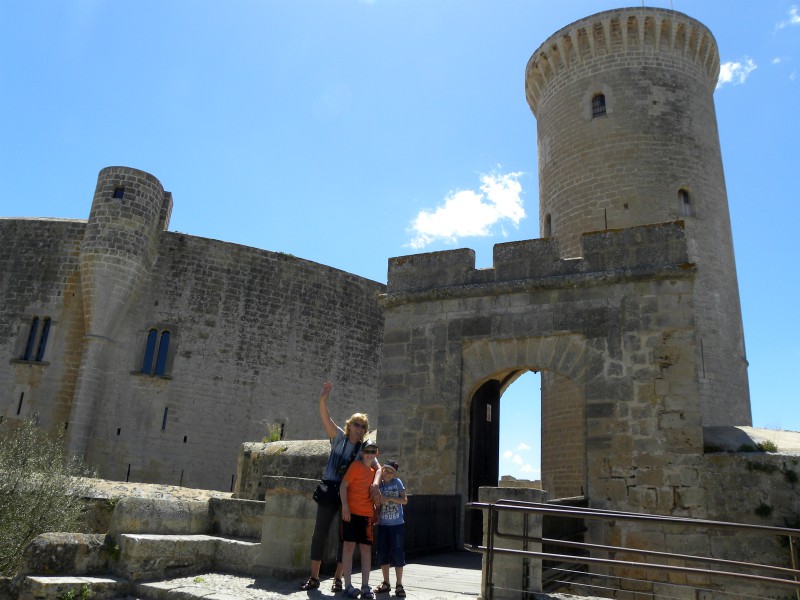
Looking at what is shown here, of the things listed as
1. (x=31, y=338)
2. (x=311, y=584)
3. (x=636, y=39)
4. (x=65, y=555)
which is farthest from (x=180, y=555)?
(x=636, y=39)

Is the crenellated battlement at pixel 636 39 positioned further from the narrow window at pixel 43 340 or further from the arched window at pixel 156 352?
the narrow window at pixel 43 340

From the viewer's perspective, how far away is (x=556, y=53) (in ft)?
58.4

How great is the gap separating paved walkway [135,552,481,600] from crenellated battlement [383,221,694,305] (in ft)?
14.2

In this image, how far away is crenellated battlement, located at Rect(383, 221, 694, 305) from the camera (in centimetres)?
841

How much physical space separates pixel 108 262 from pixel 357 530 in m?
13.5

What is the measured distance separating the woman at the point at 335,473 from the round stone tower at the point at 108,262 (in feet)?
40.4

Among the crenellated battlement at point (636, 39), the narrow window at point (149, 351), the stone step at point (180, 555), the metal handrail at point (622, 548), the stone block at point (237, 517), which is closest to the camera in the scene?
the metal handrail at point (622, 548)

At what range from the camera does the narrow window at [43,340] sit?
16312 mm

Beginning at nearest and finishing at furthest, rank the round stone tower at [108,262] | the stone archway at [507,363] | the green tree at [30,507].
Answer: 1. the green tree at [30,507]
2. the stone archway at [507,363]
3. the round stone tower at [108,262]

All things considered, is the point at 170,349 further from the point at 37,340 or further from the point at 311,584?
the point at 311,584

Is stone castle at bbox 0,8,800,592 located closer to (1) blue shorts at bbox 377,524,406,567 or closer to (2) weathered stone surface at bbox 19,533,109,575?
(1) blue shorts at bbox 377,524,406,567

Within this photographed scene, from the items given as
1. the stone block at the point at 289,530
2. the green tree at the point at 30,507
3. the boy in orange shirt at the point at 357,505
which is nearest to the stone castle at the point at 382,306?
the stone block at the point at 289,530

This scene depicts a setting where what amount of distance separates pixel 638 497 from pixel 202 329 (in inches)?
513

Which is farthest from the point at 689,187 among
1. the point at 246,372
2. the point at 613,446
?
the point at 246,372
